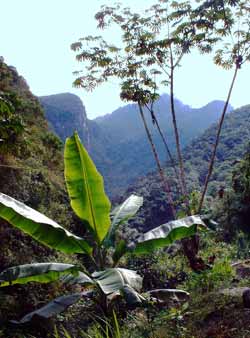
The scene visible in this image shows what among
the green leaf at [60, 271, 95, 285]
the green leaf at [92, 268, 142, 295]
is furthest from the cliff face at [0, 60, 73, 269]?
the green leaf at [92, 268, 142, 295]

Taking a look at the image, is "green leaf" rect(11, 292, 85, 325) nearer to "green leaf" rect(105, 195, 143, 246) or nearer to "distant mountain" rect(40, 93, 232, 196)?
"green leaf" rect(105, 195, 143, 246)

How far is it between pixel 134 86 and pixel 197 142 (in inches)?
1321

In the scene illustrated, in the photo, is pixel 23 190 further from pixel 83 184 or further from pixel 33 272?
pixel 33 272

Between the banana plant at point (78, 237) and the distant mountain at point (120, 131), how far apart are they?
55.9 metres

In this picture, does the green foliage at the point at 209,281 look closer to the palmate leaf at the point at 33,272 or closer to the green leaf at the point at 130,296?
the palmate leaf at the point at 33,272

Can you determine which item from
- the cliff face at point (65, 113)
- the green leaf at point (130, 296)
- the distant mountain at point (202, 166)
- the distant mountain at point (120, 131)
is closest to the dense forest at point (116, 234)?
the green leaf at point (130, 296)

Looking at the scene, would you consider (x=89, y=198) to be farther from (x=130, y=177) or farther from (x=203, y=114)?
(x=203, y=114)

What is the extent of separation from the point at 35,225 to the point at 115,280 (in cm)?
112

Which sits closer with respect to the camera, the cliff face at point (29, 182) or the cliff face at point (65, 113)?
the cliff face at point (29, 182)

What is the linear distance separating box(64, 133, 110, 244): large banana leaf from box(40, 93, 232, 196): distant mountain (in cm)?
5588

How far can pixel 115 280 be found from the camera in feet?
13.3

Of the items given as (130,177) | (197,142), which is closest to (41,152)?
(197,142)

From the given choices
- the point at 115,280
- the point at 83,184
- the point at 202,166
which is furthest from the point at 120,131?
the point at 115,280

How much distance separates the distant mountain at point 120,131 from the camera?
72.1 m
